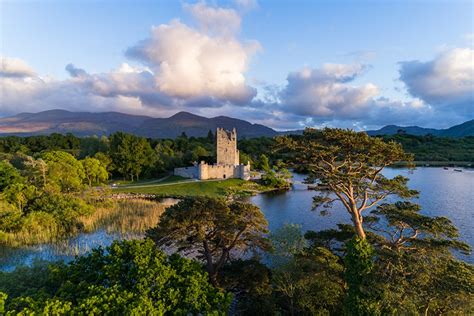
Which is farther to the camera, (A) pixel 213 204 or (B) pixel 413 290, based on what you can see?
(A) pixel 213 204

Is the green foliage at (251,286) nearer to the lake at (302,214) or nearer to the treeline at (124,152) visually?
the lake at (302,214)

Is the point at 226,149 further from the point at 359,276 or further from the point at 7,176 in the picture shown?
the point at 359,276

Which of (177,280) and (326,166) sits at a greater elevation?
(326,166)

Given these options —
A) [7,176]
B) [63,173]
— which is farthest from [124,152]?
[7,176]

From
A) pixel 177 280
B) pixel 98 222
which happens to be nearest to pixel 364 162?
pixel 177 280

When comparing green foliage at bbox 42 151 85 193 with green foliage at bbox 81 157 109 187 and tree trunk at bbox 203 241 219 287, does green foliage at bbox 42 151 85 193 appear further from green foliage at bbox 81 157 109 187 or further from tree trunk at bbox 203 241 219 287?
tree trunk at bbox 203 241 219 287

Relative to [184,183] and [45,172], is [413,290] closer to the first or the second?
[45,172]

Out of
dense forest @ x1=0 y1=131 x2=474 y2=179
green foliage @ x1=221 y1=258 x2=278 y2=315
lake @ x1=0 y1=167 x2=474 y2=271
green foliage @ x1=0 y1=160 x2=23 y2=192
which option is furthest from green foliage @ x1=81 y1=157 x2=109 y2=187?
green foliage @ x1=221 y1=258 x2=278 y2=315

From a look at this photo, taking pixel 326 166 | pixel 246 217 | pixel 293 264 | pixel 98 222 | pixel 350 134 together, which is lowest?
pixel 98 222
